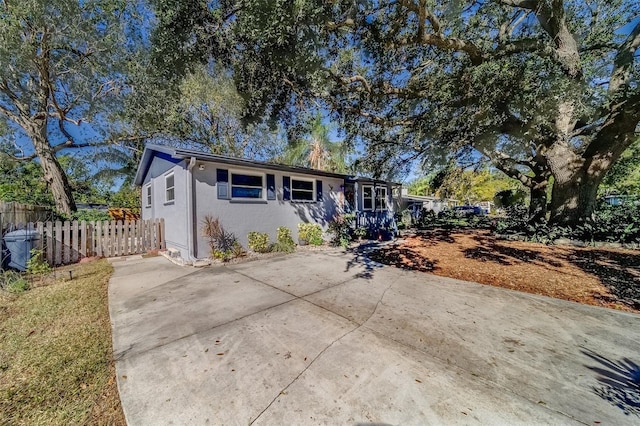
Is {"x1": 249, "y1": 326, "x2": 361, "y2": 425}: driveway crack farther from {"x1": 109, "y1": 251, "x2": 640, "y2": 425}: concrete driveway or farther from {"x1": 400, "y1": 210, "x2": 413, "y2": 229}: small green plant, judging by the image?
{"x1": 400, "y1": 210, "x2": 413, "y2": 229}: small green plant

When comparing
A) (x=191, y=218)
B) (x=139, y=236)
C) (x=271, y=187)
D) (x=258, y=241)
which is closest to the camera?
(x=191, y=218)

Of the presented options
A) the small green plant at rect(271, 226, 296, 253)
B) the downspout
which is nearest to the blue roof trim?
the downspout

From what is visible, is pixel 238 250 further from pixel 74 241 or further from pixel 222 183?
pixel 74 241

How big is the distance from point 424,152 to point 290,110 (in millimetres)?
5971

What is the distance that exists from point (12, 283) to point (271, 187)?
639 centimetres

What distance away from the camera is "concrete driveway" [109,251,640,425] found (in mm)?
1902

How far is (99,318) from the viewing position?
3.49 meters

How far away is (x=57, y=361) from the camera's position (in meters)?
2.47

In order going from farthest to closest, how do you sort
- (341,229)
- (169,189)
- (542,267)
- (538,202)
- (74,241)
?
(538,202) < (341,229) < (169,189) < (74,241) < (542,267)

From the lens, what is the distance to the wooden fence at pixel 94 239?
275 inches

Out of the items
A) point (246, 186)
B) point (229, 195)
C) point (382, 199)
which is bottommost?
point (229, 195)

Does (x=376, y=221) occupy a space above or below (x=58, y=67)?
below

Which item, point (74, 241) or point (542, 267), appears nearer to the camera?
point (542, 267)

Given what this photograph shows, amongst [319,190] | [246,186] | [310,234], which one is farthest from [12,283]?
[319,190]
